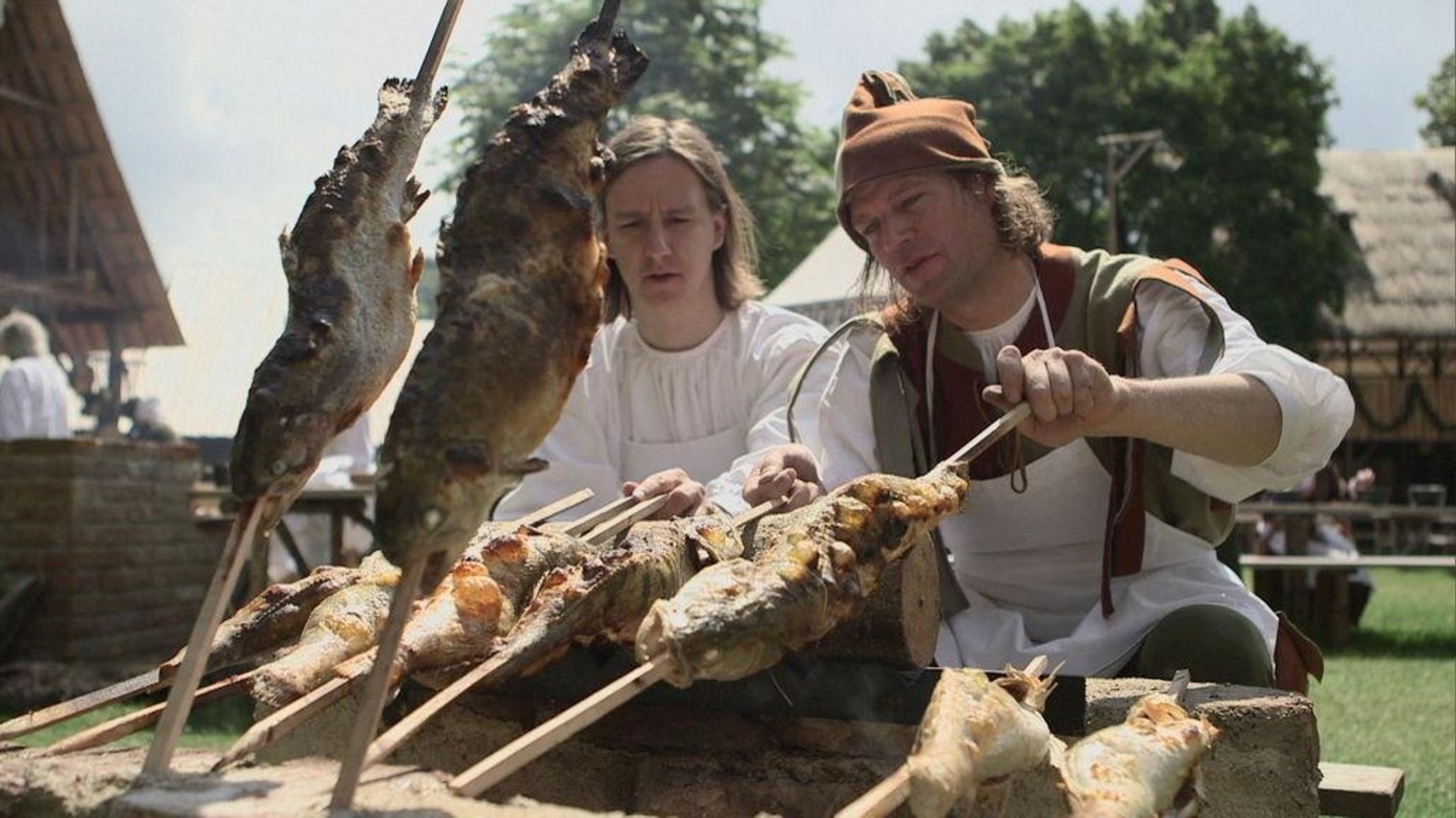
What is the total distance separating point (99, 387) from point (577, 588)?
650 inches

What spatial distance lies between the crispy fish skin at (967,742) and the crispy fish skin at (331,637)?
1.03 m

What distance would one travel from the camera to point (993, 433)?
92.9 inches

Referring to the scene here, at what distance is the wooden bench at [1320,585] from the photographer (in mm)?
10586

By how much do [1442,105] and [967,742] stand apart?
2112 inches

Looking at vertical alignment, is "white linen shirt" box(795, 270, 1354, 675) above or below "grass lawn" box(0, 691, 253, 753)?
above

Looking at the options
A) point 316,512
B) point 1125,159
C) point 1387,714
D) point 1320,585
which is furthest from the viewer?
point 1125,159

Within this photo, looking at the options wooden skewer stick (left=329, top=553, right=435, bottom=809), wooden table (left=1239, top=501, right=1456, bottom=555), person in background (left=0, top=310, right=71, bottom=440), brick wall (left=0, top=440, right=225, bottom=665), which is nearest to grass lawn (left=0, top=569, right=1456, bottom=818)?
brick wall (left=0, top=440, right=225, bottom=665)

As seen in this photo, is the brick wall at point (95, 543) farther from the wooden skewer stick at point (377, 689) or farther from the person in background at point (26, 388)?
the wooden skewer stick at point (377, 689)

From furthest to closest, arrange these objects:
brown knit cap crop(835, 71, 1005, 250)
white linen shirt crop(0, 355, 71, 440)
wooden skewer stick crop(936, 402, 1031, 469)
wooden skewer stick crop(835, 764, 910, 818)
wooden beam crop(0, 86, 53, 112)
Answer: wooden beam crop(0, 86, 53, 112) < white linen shirt crop(0, 355, 71, 440) < brown knit cap crop(835, 71, 1005, 250) < wooden skewer stick crop(936, 402, 1031, 469) < wooden skewer stick crop(835, 764, 910, 818)

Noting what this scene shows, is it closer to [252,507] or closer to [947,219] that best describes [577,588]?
[252,507]

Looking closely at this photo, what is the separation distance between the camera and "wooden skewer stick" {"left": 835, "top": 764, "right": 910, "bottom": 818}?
1480 mm

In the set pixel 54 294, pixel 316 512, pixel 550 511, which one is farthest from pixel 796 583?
pixel 54 294

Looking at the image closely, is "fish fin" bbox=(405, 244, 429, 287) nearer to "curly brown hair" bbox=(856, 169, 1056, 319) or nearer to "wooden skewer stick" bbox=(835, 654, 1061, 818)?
"wooden skewer stick" bbox=(835, 654, 1061, 818)

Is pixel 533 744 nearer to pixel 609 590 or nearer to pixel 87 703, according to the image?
pixel 609 590
